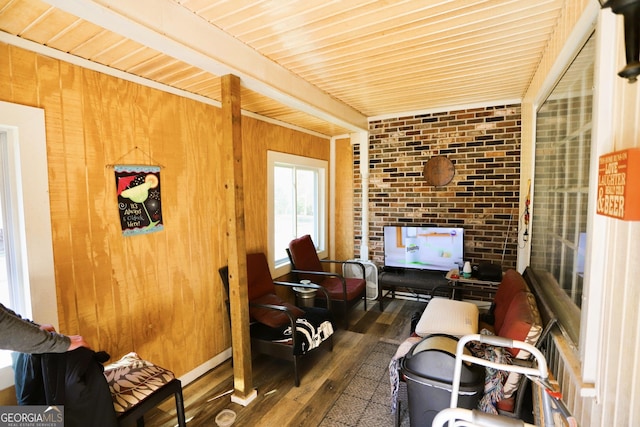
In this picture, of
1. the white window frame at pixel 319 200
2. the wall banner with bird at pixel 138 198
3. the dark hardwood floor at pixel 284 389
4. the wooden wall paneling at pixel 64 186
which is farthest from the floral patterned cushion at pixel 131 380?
the white window frame at pixel 319 200

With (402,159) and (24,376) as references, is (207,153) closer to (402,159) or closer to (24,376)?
(24,376)

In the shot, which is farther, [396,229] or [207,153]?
[396,229]

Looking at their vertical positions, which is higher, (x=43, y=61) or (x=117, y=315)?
(x=43, y=61)

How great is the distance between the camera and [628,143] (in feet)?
3.05

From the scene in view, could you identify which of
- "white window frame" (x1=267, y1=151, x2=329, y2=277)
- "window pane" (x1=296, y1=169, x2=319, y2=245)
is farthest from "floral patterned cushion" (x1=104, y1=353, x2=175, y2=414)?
"window pane" (x1=296, y1=169, x2=319, y2=245)

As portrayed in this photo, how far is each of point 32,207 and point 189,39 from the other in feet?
4.16

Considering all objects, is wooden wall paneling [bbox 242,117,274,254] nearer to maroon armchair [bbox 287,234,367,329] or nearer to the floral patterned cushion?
maroon armchair [bbox 287,234,367,329]

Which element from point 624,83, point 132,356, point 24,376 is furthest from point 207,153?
point 624,83

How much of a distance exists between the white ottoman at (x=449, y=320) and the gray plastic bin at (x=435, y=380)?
371 millimetres

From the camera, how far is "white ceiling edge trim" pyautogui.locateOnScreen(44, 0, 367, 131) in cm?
138

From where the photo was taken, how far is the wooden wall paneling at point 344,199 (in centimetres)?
462

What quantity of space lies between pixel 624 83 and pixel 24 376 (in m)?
2.61

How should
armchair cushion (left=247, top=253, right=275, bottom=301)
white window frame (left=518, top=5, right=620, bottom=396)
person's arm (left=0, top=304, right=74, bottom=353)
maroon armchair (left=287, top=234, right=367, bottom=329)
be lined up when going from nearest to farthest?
white window frame (left=518, top=5, right=620, bottom=396), person's arm (left=0, top=304, right=74, bottom=353), armchair cushion (left=247, top=253, right=275, bottom=301), maroon armchair (left=287, top=234, right=367, bottom=329)

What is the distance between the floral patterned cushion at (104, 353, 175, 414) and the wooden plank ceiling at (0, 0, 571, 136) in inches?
73.2
